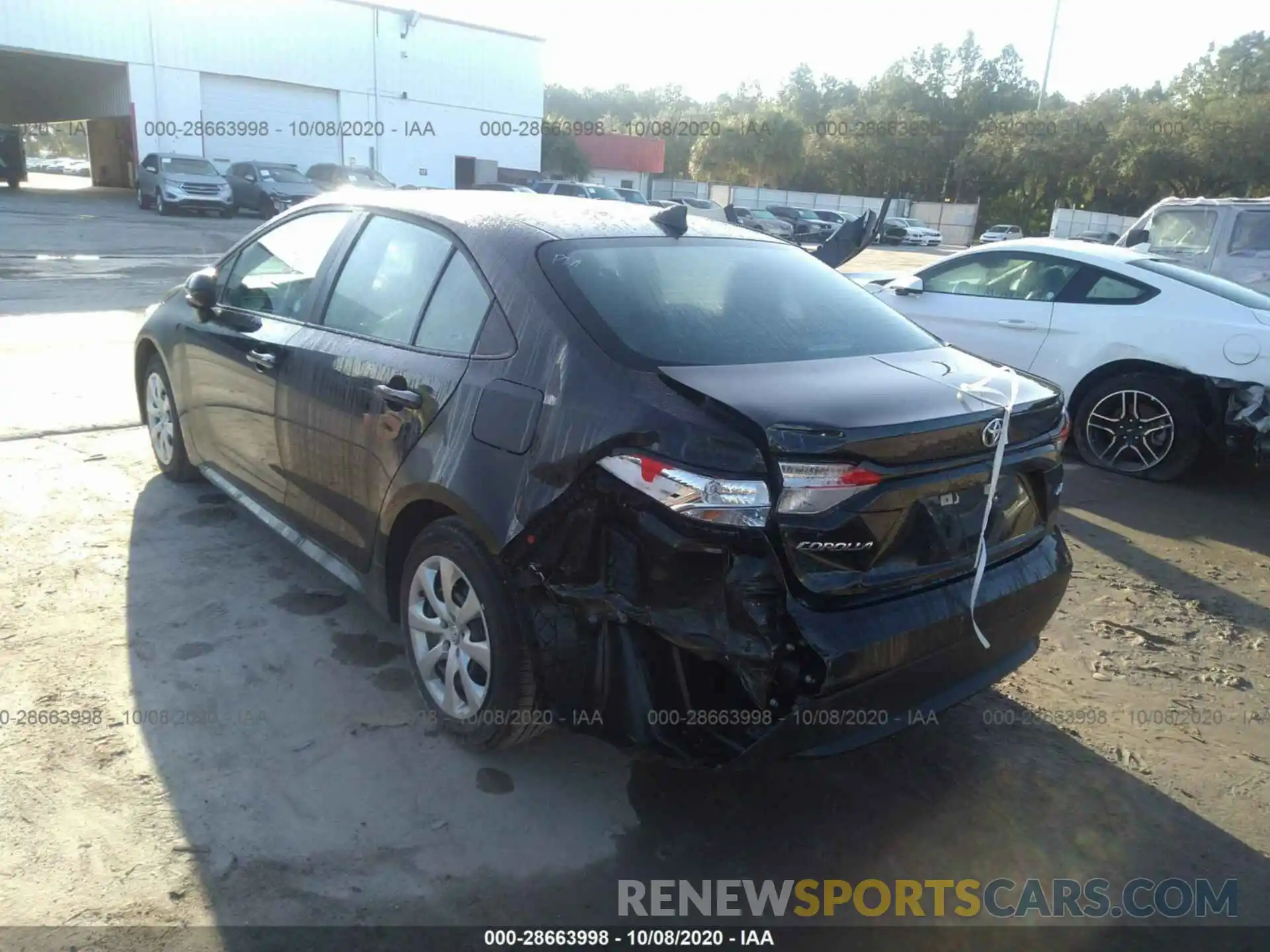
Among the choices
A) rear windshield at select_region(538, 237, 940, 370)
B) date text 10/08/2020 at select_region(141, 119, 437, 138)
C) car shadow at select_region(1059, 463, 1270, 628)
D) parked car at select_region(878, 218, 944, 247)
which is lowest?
car shadow at select_region(1059, 463, 1270, 628)

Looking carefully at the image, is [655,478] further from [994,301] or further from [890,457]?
[994,301]

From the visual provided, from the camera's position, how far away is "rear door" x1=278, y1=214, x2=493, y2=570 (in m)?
3.02

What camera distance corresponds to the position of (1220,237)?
32.1ft

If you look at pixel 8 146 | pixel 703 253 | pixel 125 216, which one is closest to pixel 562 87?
pixel 8 146

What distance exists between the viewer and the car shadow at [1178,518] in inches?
183

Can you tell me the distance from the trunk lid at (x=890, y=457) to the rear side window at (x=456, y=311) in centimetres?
75

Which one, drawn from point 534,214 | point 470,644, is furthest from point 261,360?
point 470,644

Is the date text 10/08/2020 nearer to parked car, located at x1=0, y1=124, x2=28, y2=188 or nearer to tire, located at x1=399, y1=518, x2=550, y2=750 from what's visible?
parked car, located at x1=0, y1=124, x2=28, y2=188

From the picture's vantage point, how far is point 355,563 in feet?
11.2

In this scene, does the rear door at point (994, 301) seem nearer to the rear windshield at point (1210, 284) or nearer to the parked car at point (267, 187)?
the rear windshield at point (1210, 284)

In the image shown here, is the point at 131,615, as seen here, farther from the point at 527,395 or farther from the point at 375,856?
the point at 527,395

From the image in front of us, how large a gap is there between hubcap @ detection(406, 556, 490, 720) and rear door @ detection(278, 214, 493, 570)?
0.35 m

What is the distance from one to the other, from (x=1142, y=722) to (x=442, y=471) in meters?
2.65

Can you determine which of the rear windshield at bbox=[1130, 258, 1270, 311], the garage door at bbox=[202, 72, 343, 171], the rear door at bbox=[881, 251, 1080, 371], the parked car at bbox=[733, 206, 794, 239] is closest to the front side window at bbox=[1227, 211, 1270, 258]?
the rear windshield at bbox=[1130, 258, 1270, 311]
